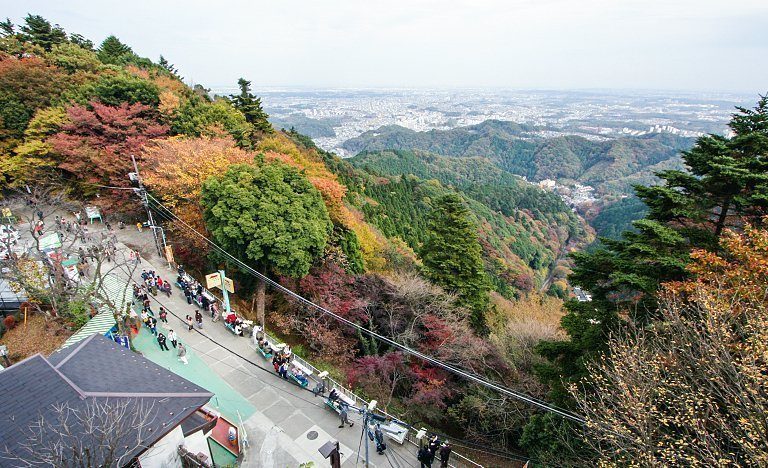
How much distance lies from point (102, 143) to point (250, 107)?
15.5 metres

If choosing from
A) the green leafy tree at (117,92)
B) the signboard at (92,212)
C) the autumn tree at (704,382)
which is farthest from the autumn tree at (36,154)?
the autumn tree at (704,382)

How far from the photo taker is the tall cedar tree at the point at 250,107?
37.7 m

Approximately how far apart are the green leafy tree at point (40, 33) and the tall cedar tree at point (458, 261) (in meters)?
46.7

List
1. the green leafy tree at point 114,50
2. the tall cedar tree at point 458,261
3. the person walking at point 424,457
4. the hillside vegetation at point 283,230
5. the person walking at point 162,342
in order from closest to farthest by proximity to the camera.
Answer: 1. the person walking at point 424,457
2. the person walking at point 162,342
3. the hillside vegetation at point 283,230
4. the tall cedar tree at point 458,261
5. the green leafy tree at point 114,50

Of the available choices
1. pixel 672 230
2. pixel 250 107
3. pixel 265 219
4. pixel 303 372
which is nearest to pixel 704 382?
pixel 672 230

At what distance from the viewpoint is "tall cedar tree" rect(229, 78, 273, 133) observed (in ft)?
124

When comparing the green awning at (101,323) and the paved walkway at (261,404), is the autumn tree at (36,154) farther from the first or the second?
the paved walkway at (261,404)

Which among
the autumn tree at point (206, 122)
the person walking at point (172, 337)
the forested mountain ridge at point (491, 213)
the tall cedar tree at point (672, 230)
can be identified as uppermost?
the autumn tree at point (206, 122)

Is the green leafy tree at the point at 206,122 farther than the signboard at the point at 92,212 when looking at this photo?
Yes

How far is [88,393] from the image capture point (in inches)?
337

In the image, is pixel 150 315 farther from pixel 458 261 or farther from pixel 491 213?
pixel 491 213

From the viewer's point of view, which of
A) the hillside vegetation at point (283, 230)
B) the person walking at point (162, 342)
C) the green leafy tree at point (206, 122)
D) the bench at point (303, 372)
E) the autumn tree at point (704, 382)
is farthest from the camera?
the green leafy tree at point (206, 122)

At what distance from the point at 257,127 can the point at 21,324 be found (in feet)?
83.6

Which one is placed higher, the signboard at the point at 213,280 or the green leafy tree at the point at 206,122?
the green leafy tree at the point at 206,122
